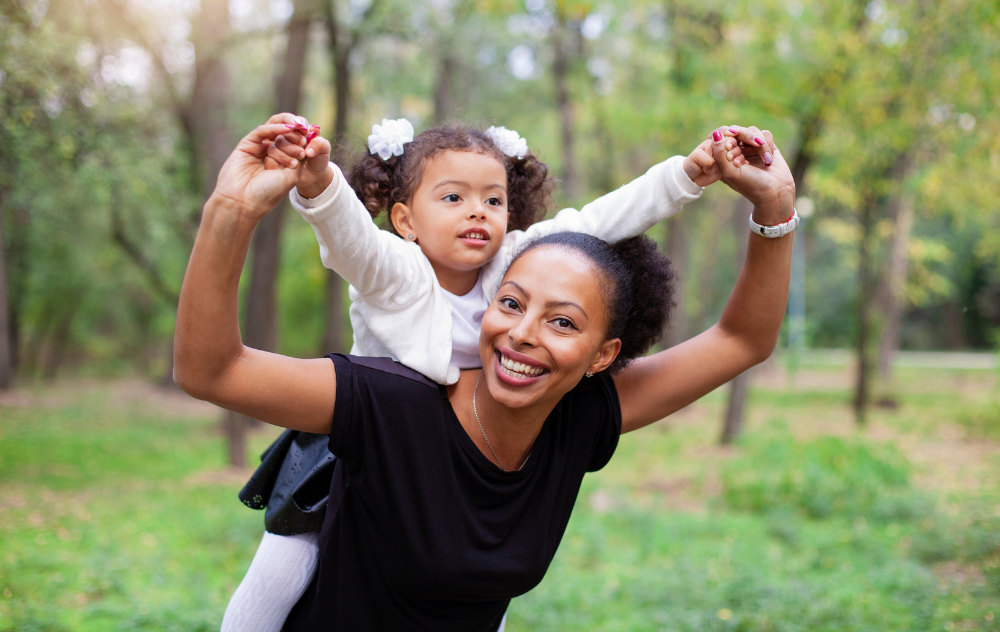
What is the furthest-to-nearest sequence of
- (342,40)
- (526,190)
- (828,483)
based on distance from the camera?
(342,40) < (828,483) < (526,190)

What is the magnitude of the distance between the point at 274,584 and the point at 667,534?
5788 mm

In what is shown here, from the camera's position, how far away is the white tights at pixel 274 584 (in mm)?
2098

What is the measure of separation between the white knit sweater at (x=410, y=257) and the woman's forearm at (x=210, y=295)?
0.18 meters

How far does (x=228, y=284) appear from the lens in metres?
1.46

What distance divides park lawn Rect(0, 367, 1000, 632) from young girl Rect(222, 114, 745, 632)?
9.81 feet

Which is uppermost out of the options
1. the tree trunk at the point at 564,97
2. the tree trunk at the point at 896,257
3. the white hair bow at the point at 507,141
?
the tree trunk at the point at 564,97

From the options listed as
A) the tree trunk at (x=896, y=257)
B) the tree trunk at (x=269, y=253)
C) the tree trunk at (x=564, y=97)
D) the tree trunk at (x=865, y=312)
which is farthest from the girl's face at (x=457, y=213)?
the tree trunk at (x=896, y=257)

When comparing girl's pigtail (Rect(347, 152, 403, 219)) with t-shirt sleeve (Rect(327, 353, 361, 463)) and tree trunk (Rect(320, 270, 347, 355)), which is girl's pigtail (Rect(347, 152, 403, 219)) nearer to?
t-shirt sleeve (Rect(327, 353, 361, 463))

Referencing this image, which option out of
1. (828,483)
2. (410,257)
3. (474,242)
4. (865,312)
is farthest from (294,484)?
(865,312)

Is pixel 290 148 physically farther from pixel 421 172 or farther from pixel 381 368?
pixel 421 172

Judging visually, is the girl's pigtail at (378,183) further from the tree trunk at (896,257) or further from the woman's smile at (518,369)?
the tree trunk at (896,257)

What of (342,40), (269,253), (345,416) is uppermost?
(342,40)

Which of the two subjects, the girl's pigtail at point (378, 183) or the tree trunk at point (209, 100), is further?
the tree trunk at point (209, 100)

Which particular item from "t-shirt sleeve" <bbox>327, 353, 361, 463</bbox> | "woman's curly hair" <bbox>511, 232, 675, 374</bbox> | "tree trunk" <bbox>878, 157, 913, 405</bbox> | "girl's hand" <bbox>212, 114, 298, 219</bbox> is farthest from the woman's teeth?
"tree trunk" <bbox>878, 157, 913, 405</bbox>
